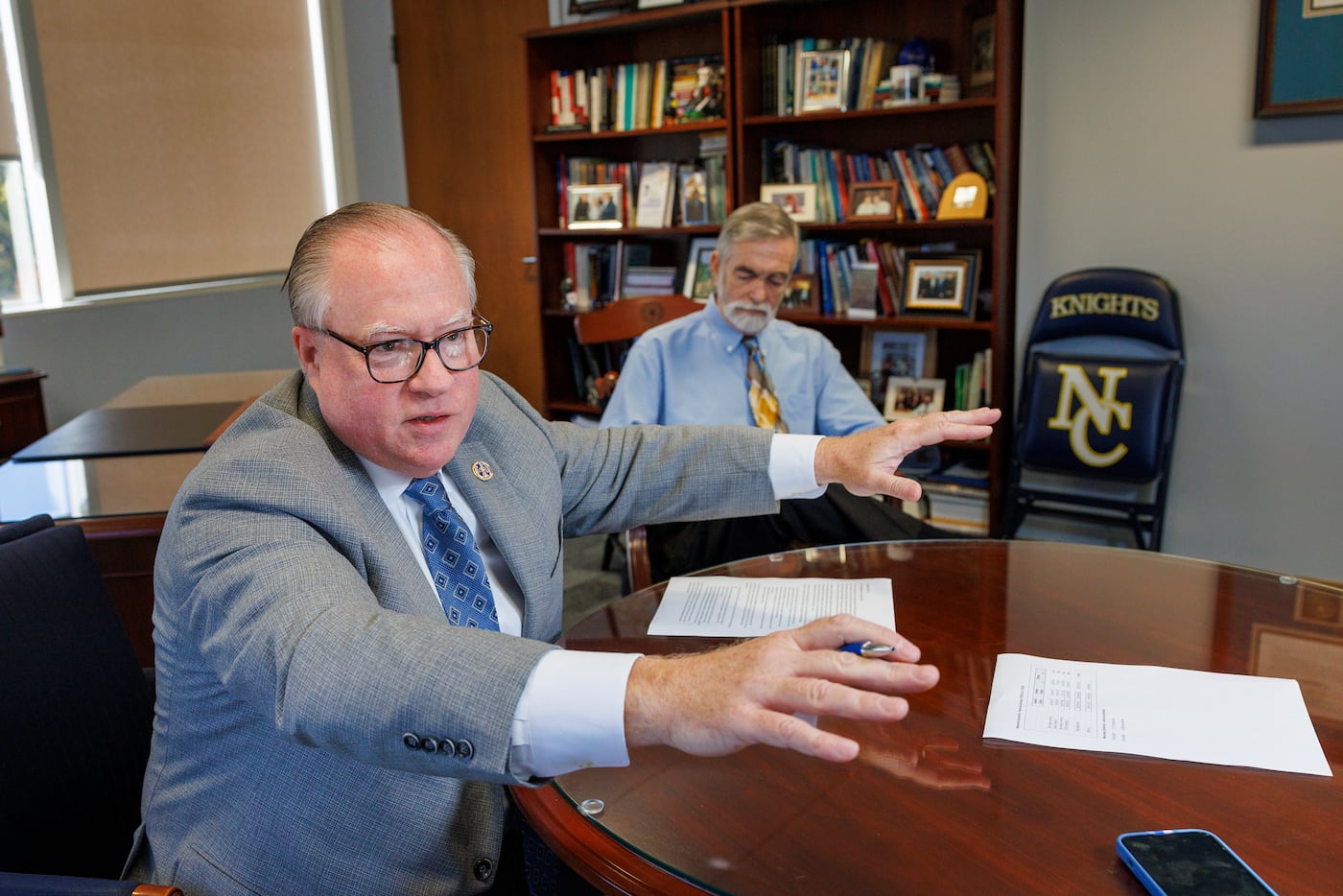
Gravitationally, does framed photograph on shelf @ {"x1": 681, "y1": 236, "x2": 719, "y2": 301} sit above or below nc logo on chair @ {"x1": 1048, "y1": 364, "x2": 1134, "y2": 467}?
above

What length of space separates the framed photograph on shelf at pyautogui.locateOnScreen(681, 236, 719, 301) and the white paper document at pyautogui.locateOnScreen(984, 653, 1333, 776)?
322 centimetres

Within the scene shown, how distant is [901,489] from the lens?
58.5 inches

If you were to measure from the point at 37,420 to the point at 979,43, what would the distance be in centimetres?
406

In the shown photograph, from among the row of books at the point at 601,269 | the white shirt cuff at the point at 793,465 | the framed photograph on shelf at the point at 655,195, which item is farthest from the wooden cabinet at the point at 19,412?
the white shirt cuff at the point at 793,465

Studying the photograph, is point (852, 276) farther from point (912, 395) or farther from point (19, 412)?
point (19, 412)

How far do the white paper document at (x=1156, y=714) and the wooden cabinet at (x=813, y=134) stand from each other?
2478 mm

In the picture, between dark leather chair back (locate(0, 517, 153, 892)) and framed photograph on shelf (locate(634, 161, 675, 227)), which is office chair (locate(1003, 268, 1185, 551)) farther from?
dark leather chair back (locate(0, 517, 153, 892))

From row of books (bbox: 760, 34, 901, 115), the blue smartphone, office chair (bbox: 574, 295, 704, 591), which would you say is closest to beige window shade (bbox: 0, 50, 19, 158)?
office chair (bbox: 574, 295, 704, 591)

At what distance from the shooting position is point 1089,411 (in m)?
3.37

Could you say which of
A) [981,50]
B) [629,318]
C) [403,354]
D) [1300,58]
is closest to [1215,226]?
[1300,58]

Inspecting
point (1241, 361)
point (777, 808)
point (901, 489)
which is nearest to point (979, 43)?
point (1241, 361)

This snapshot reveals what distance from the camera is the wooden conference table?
3.16ft

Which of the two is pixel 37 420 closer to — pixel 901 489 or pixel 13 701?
pixel 13 701

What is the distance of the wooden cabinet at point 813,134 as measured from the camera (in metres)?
3.64
